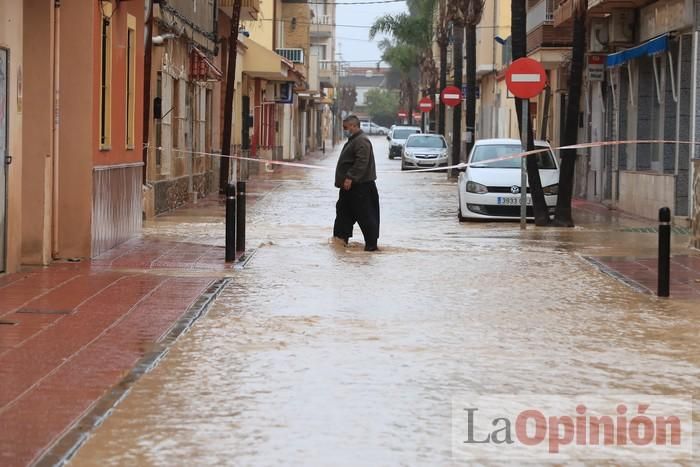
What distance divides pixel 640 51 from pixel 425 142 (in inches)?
1079

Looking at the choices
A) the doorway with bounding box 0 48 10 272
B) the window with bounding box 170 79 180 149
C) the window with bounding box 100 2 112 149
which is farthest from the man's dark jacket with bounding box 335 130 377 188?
the window with bounding box 170 79 180 149

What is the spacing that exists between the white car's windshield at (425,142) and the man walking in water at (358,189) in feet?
115

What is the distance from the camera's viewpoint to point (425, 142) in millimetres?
54000

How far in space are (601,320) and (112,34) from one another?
8.11 meters

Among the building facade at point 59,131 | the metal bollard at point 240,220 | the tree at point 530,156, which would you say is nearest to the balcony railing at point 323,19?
the tree at point 530,156

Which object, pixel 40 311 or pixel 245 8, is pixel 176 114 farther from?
pixel 40 311

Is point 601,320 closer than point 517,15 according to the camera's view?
Yes

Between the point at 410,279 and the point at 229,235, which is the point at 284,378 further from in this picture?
the point at 229,235

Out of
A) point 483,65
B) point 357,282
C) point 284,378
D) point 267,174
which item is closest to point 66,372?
point 284,378

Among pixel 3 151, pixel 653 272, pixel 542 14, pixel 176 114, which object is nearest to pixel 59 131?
pixel 3 151

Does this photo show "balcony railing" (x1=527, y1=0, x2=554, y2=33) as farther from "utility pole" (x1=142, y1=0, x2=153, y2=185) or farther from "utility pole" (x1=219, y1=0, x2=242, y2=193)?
"utility pole" (x1=142, y1=0, x2=153, y2=185)

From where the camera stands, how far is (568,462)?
6.75 m

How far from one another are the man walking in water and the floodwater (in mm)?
396

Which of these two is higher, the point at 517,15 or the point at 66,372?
the point at 517,15
